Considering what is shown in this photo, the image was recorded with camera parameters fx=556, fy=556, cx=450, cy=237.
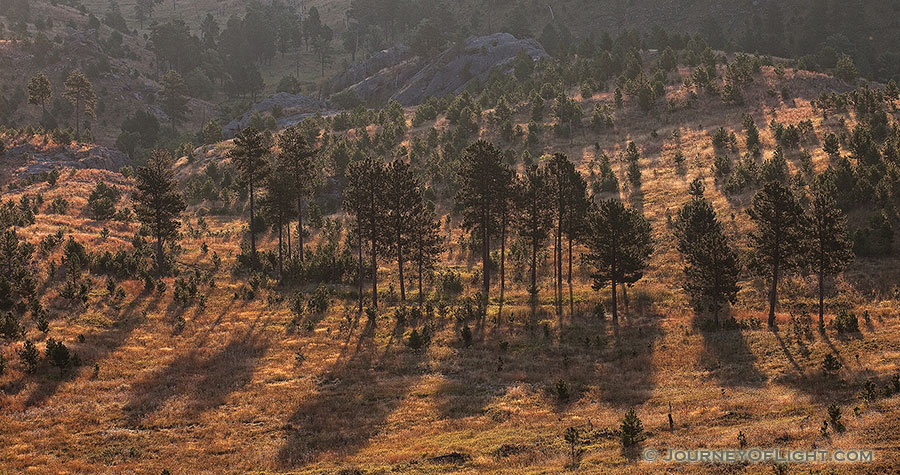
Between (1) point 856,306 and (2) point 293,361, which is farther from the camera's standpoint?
(1) point 856,306

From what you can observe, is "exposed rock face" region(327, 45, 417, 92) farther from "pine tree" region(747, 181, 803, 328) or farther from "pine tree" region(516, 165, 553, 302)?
"pine tree" region(747, 181, 803, 328)

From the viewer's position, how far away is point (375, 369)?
36.7 meters

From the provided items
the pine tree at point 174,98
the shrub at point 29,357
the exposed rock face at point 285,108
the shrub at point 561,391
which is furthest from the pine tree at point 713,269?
the pine tree at point 174,98

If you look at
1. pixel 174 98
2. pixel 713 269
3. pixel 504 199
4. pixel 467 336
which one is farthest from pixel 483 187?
Answer: pixel 174 98

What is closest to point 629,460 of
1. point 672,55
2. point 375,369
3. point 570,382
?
point 570,382

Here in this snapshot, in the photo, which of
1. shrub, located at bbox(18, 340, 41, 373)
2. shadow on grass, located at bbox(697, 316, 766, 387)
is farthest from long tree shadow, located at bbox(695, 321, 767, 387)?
shrub, located at bbox(18, 340, 41, 373)

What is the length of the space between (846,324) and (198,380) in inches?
1655

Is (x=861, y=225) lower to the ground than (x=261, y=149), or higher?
lower

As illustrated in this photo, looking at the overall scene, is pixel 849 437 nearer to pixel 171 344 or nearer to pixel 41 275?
pixel 171 344

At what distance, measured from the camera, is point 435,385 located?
3388 centimetres

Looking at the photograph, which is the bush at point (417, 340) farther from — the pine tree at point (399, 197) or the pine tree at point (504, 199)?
the pine tree at point (504, 199)

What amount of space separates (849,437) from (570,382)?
15.8 metres

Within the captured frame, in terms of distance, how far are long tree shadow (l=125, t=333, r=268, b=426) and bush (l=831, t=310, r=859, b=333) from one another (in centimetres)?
3881

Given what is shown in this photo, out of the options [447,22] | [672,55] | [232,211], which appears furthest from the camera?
[447,22]
